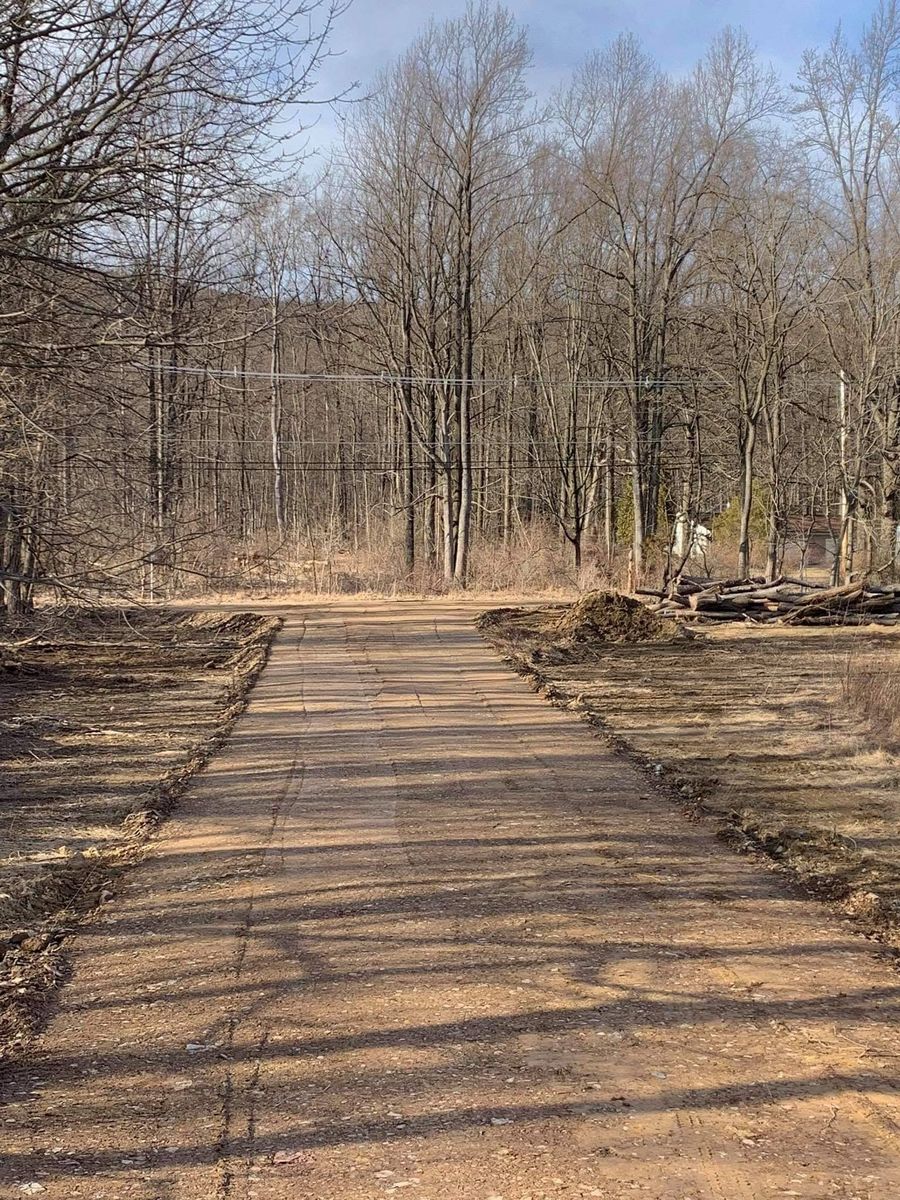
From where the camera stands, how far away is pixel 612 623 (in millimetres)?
20234

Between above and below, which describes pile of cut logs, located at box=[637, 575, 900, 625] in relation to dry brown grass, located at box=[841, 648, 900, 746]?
above

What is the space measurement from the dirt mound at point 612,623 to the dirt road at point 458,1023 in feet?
39.9

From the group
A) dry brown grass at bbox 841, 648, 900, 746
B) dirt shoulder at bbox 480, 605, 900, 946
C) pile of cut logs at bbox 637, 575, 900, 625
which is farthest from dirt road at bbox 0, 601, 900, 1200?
pile of cut logs at bbox 637, 575, 900, 625

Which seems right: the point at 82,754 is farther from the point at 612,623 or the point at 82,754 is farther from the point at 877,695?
the point at 612,623

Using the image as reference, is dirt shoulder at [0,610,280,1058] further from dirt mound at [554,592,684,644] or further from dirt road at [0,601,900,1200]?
dirt mound at [554,592,684,644]

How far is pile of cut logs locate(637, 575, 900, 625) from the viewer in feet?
72.8

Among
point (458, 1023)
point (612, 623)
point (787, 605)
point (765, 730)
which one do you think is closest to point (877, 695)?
point (765, 730)

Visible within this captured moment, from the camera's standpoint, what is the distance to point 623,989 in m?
4.46

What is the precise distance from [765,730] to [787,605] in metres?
11.8

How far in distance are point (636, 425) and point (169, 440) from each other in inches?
1007

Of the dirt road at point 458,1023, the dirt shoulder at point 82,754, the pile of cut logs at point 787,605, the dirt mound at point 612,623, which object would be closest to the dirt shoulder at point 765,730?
the dirt mound at point 612,623

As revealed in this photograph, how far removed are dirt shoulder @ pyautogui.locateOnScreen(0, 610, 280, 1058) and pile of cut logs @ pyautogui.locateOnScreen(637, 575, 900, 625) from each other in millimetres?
9088

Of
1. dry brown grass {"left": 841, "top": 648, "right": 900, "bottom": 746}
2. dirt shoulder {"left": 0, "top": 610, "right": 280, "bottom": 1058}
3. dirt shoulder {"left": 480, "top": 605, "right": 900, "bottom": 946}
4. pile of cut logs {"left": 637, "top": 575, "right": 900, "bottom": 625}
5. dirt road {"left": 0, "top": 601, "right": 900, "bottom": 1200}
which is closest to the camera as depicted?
dirt road {"left": 0, "top": 601, "right": 900, "bottom": 1200}

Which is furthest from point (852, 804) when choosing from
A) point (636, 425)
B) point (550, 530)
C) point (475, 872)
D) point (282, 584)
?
point (550, 530)
